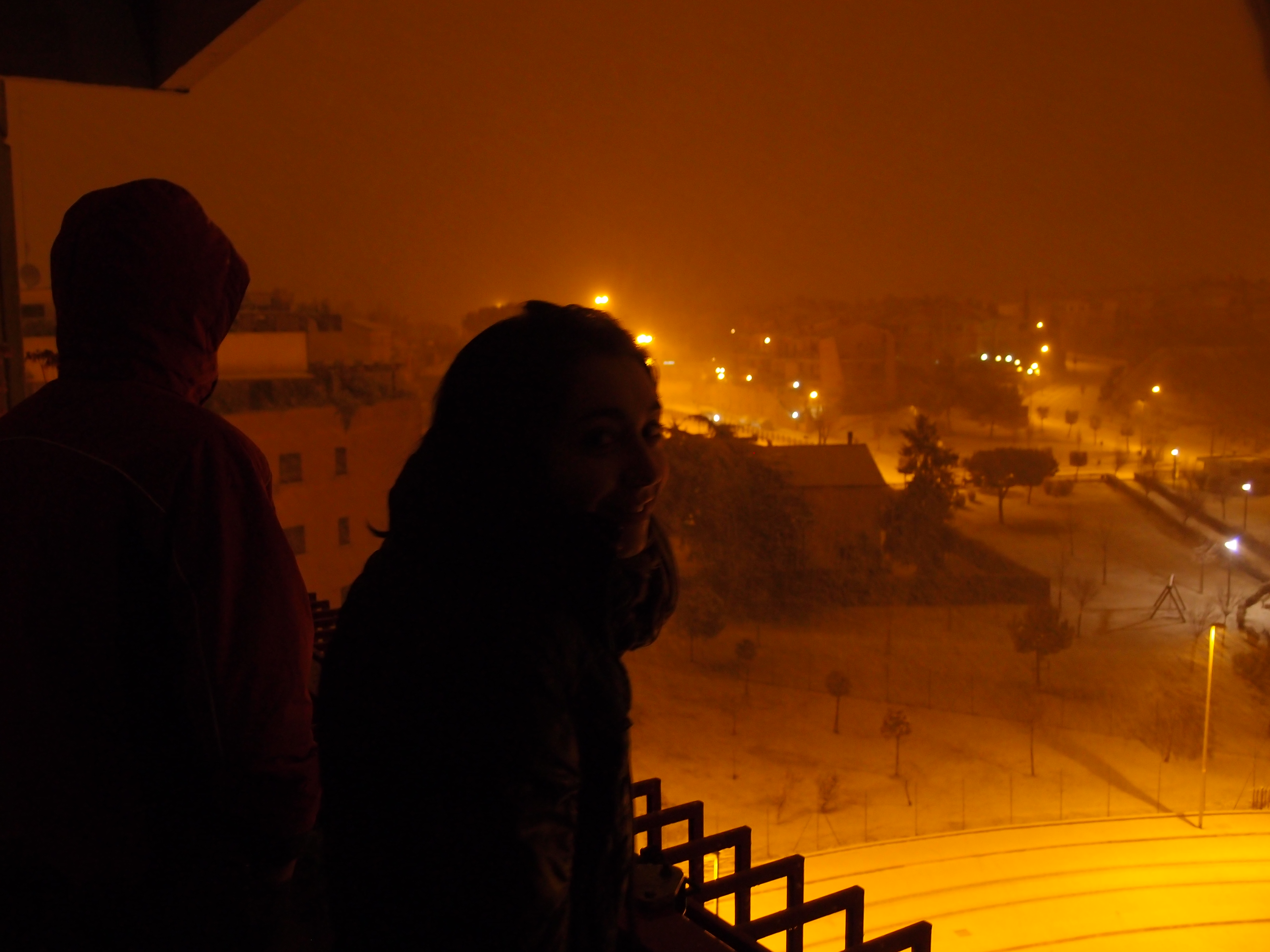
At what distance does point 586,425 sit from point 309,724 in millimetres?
322

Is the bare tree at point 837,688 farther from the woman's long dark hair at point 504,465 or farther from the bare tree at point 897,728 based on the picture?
the woman's long dark hair at point 504,465

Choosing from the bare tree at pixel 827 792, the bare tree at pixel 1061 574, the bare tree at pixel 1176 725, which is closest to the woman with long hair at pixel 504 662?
the bare tree at pixel 827 792

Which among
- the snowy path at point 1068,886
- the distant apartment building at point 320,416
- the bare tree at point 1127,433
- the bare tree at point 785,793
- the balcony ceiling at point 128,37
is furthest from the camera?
the bare tree at point 1127,433

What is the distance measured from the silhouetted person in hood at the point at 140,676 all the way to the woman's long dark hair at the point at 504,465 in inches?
5.7

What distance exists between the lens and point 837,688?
7.64 meters

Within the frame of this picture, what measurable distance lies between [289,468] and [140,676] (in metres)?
5.86

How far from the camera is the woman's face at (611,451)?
579 mm

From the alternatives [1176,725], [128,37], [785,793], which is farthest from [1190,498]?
[128,37]

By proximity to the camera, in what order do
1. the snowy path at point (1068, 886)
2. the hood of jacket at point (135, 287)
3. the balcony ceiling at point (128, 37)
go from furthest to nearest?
the snowy path at point (1068, 886), the balcony ceiling at point (128, 37), the hood of jacket at point (135, 287)

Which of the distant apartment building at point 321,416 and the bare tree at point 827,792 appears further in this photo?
the distant apartment building at point 321,416

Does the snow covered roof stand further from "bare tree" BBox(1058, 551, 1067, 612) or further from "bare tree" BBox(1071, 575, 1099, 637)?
"bare tree" BBox(1071, 575, 1099, 637)

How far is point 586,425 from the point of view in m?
0.58

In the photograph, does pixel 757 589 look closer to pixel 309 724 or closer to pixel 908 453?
pixel 908 453

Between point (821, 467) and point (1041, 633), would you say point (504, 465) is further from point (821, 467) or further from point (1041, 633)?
point (821, 467)
